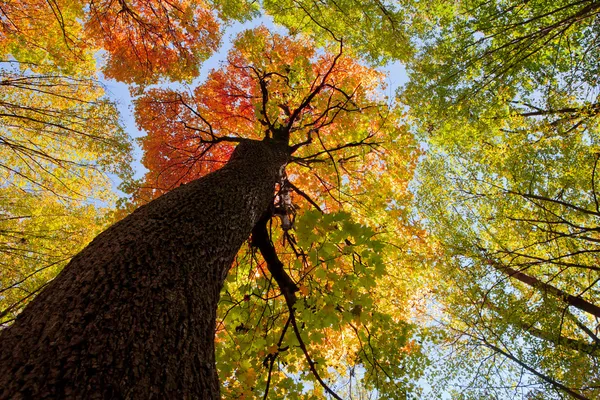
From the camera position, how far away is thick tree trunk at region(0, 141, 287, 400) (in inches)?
37.1

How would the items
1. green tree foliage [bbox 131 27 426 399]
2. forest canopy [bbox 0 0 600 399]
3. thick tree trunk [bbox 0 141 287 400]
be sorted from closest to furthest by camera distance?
thick tree trunk [bbox 0 141 287 400] < green tree foliage [bbox 131 27 426 399] < forest canopy [bbox 0 0 600 399]

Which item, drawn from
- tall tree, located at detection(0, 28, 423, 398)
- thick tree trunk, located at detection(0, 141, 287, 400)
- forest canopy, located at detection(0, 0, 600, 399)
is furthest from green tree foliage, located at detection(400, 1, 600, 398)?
thick tree trunk, located at detection(0, 141, 287, 400)

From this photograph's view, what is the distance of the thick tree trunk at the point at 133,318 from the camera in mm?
942

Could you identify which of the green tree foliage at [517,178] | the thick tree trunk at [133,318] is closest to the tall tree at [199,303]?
the thick tree trunk at [133,318]

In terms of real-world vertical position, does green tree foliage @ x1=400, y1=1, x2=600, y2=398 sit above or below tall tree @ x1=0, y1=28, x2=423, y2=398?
above

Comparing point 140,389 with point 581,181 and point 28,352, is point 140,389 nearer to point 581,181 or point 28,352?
point 28,352

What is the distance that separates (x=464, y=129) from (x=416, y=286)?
4.30m

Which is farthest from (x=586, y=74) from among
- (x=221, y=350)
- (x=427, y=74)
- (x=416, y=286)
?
(x=221, y=350)

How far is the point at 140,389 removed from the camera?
3.25ft

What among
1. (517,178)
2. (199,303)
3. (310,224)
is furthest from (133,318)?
(517,178)

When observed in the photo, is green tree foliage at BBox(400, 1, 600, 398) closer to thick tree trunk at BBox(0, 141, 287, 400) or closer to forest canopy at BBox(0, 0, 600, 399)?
forest canopy at BBox(0, 0, 600, 399)

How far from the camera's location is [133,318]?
47.4 inches

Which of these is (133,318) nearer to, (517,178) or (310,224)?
(310,224)

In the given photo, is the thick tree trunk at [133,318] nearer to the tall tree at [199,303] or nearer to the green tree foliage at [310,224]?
the tall tree at [199,303]
